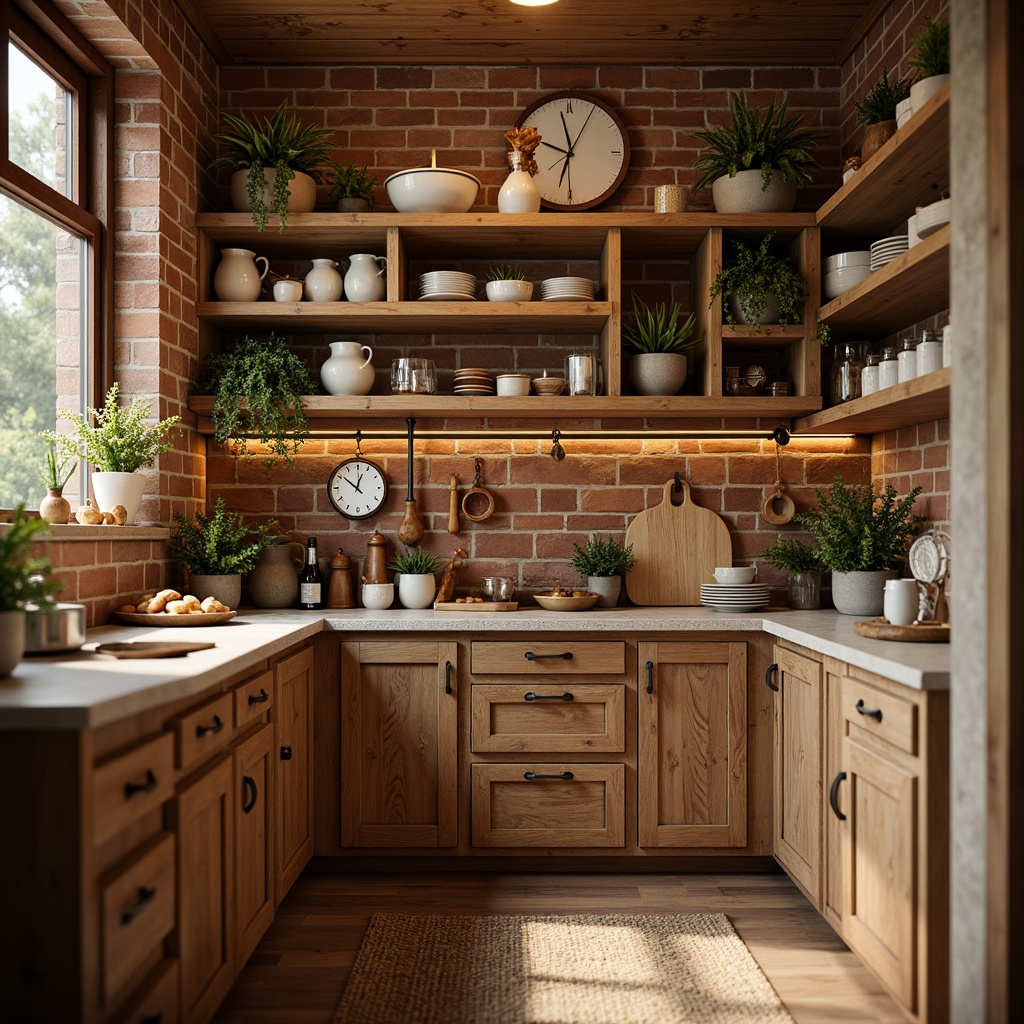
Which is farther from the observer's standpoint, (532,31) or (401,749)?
(532,31)

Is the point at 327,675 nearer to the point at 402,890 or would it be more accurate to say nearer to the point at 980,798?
the point at 402,890

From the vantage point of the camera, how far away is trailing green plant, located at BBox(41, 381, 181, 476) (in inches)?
111

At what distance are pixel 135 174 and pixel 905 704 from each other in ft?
9.16

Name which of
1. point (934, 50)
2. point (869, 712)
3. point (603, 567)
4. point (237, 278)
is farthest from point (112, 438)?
point (934, 50)

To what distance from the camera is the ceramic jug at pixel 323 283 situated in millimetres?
3457

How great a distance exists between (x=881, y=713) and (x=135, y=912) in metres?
1.59

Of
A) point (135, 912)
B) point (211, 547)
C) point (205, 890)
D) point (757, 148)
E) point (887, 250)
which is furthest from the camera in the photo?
point (757, 148)

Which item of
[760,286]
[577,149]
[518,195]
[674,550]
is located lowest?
[674,550]

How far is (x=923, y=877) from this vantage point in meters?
1.93

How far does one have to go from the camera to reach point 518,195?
3379 mm

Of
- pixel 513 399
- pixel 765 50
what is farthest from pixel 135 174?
pixel 765 50

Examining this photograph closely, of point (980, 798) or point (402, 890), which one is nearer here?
point (980, 798)

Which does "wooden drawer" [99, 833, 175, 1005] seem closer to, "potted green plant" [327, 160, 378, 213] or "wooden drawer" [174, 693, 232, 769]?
"wooden drawer" [174, 693, 232, 769]

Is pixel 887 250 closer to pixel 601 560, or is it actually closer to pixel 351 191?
pixel 601 560
